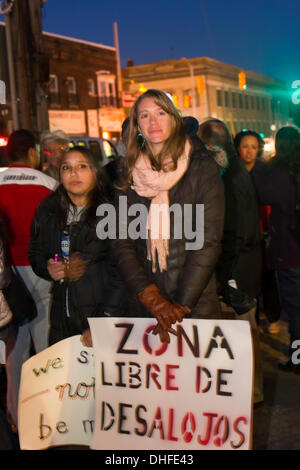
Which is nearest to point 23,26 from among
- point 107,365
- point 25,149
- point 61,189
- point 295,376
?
point 25,149

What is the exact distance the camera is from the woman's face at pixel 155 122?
351 cm

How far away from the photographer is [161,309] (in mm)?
3281

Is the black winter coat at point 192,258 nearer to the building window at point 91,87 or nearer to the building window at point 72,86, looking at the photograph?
the building window at point 72,86

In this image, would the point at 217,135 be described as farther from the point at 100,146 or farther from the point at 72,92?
the point at 72,92

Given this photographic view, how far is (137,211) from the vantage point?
3.54 meters

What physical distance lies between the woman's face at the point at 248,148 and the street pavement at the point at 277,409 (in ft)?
6.57

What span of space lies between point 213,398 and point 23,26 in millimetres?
8492

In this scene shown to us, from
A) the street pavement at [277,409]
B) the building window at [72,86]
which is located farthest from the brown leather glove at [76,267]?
the building window at [72,86]

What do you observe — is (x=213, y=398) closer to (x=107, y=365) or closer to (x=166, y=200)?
(x=107, y=365)

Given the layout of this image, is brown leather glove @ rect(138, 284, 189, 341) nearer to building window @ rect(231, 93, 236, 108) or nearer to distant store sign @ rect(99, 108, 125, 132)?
distant store sign @ rect(99, 108, 125, 132)

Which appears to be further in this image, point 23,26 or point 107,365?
point 23,26

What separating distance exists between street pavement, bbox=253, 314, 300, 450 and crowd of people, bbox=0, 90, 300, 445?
15 cm

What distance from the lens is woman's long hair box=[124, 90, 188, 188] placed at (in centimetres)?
346

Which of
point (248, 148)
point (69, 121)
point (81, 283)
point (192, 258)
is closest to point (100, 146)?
point (248, 148)
